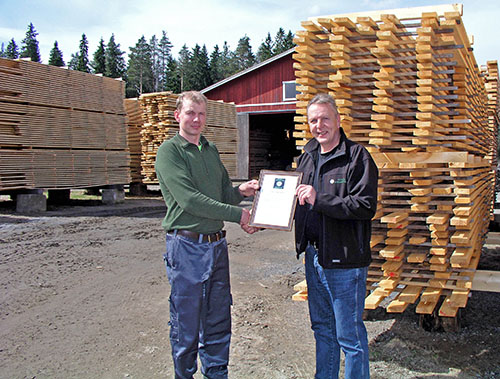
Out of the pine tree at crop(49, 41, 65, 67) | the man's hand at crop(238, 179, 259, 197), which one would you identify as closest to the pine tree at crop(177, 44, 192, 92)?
the pine tree at crop(49, 41, 65, 67)

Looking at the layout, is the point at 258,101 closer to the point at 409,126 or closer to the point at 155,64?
the point at 409,126

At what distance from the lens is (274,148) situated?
2738 centimetres

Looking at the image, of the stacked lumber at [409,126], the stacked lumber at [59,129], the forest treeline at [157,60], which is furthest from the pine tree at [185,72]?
the stacked lumber at [409,126]

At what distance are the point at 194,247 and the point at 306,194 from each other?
89cm

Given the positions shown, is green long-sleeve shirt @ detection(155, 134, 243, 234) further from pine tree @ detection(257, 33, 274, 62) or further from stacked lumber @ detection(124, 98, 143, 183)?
pine tree @ detection(257, 33, 274, 62)

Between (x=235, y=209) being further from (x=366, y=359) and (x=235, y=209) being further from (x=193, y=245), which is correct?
(x=366, y=359)

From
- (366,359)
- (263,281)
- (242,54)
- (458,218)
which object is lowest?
(263,281)

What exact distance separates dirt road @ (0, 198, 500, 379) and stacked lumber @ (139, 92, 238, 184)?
8.39m

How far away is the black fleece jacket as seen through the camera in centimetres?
298

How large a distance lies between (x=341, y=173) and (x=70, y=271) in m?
5.15

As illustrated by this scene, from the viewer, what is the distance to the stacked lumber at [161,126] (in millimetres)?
16469

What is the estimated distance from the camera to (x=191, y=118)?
3.42 metres

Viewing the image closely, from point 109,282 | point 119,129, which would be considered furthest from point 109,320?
point 119,129

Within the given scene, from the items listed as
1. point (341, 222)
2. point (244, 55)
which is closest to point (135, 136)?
point (341, 222)
